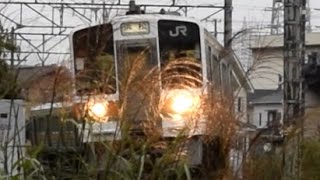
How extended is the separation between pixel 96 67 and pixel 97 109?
333mm

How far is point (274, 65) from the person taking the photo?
6441 millimetres

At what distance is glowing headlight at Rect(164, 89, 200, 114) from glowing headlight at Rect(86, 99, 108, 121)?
0.42m

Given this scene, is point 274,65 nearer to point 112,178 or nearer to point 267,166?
point 267,166

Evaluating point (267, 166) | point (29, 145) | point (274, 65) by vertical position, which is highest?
point (274, 65)

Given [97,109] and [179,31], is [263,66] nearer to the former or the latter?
[97,109]

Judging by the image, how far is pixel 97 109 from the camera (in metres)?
5.65

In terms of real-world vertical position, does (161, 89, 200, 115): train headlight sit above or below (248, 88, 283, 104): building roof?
above

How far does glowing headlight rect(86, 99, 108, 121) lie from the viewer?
542 centimetres

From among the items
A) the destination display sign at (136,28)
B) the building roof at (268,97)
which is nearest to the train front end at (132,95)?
the destination display sign at (136,28)

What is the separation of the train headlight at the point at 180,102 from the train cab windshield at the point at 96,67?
15.5 inches

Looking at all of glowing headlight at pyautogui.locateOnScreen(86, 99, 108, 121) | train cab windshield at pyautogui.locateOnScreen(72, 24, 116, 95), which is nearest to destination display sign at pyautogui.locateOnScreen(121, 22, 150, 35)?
train cab windshield at pyautogui.locateOnScreen(72, 24, 116, 95)

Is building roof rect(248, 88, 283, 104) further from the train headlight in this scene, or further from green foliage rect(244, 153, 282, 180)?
the train headlight

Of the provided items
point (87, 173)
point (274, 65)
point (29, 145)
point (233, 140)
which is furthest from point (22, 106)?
point (274, 65)

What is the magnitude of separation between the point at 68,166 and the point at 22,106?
2.38ft
